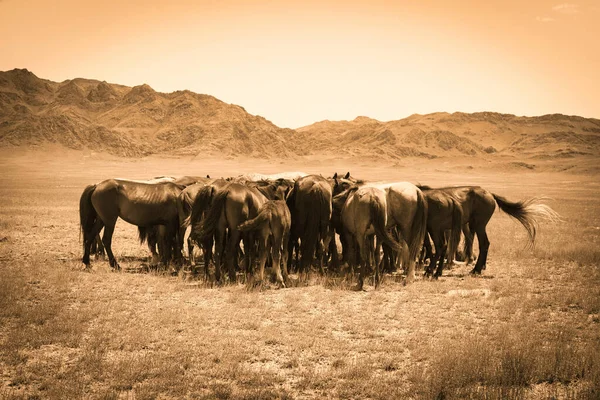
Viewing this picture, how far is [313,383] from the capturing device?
527 cm

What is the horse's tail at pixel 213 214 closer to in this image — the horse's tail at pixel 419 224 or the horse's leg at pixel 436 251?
the horse's tail at pixel 419 224

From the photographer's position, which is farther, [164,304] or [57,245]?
[57,245]

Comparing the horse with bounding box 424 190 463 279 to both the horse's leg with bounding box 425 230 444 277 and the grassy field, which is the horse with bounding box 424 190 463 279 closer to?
the horse's leg with bounding box 425 230 444 277

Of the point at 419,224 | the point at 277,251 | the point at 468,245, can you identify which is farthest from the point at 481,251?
the point at 277,251

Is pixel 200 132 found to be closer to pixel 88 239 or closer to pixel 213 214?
pixel 88 239

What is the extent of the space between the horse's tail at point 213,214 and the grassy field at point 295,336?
1.13 meters

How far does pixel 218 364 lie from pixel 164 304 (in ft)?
9.42

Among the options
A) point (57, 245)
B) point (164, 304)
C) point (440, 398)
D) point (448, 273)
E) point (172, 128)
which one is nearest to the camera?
point (440, 398)

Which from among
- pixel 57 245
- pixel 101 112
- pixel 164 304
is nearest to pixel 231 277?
pixel 164 304

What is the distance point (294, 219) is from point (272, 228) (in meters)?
1.40

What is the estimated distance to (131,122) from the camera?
456 feet

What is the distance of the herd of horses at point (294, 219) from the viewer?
980 centimetres

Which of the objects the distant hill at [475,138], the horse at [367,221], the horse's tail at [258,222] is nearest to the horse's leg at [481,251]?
the horse at [367,221]

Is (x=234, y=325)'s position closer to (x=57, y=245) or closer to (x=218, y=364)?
(x=218, y=364)
